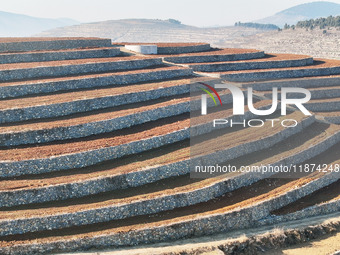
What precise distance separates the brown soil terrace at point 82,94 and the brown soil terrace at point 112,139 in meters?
5.82

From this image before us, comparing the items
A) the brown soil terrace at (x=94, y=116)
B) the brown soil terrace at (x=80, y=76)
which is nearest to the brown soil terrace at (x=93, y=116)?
the brown soil terrace at (x=94, y=116)

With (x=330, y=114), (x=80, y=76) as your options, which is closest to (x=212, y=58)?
(x=330, y=114)

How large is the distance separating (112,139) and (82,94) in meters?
8.82

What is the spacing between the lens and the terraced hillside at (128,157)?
28.5 meters

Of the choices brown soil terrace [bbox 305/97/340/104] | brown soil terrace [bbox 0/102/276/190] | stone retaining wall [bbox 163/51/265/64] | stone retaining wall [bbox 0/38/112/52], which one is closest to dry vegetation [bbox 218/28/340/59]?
stone retaining wall [bbox 163/51/265/64]

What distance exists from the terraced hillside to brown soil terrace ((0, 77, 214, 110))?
0.13 metres

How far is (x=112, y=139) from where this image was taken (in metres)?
36.1

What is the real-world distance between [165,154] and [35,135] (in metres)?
11.5

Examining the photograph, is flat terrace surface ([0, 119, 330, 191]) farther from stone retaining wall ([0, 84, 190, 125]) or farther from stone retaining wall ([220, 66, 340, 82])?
stone retaining wall ([220, 66, 340, 82])

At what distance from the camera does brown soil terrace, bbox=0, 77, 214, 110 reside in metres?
39.2

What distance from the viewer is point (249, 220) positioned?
30609 millimetres

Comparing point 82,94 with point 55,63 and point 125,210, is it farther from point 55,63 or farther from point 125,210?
point 125,210

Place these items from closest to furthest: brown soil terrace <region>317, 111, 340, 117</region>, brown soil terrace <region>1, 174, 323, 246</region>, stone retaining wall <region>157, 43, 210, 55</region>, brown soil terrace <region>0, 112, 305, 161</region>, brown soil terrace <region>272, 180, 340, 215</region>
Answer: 1. brown soil terrace <region>1, 174, 323, 246</region>
2. brown soil terrace <region>272, 180, 340, 215</region>
3. brown soil terrace <region>0, 112, 305, 161</region>
4. brown soil terrace <region>317, 111, 340, 117</region>
5. stone retaining wall <region>157, 43, 210, 55</region>

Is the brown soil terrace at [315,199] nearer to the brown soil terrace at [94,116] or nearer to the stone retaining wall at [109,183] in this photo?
the stone retaining wall at [109,183]
